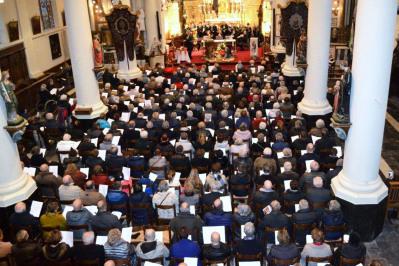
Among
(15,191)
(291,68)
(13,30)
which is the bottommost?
(15,191)

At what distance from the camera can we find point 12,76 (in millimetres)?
20391

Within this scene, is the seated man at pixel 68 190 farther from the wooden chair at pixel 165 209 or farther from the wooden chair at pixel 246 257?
the wooden chair at pixel 246 257

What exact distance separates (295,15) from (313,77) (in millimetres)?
4815

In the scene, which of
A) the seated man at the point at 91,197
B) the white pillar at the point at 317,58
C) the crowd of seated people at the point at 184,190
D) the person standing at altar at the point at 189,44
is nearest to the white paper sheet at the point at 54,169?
the crowd of seated people at the point at 184,190

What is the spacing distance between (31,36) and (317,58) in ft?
47.2

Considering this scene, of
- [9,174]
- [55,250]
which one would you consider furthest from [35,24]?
[55,250]

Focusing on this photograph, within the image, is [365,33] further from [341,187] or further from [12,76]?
[12,76]

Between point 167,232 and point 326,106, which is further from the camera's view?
point 326,106

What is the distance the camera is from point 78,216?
9016 mm

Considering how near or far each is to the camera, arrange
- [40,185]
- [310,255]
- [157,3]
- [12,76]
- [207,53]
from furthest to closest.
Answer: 1. [207,53]
2. [157,3]
3. [12,76]
4. [40,185]
5. [310,255]

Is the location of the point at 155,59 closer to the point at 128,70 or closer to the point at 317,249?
the point at 128,70

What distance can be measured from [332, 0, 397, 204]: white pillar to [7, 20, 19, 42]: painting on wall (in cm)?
1611

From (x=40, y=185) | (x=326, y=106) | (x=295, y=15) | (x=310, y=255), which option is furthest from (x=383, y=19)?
(x=295, y=15)

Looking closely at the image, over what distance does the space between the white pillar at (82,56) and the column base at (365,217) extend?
9255 mm
